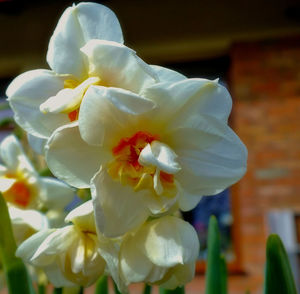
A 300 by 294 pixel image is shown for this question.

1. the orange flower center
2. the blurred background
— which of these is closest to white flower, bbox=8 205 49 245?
the orange flower center

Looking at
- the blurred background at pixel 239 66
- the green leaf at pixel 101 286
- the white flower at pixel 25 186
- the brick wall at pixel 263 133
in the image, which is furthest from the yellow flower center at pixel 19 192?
the brick wall at pixel 263 133

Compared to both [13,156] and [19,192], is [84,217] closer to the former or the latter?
[19,192]

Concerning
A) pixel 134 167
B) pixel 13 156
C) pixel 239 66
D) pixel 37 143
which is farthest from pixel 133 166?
pixel 239 66

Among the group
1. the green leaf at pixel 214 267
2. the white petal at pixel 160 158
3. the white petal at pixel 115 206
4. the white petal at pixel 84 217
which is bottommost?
the green leaf at pixel 214 267

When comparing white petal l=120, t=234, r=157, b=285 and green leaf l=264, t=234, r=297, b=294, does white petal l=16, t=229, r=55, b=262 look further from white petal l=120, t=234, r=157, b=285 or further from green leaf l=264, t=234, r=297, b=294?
green leaf l=264, t=234, r=297, b=294

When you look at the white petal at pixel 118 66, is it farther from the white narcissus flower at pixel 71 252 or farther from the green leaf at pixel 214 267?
the green leaf at pixel 214 267
